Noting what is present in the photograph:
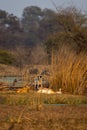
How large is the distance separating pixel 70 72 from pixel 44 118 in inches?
196

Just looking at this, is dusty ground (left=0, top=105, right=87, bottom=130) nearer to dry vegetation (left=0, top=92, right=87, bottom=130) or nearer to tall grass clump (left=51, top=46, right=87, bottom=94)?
dry vegetation (left=0, top=92, right=87, bottom=130)

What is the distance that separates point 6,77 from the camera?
16.4 m

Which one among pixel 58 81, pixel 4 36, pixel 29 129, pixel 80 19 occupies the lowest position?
pixel 29 129

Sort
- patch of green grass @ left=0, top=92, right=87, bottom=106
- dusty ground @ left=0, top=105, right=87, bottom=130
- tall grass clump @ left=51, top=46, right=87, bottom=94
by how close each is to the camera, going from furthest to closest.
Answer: tall grass clump @ left=51, top=46, right=87, bottom=94, patch of green grass @ left=0, top=92, right=87, bottom=106, dusty ground @ left=0, top=105, right=87, bottom=130

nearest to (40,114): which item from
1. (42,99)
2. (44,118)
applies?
(44,118)

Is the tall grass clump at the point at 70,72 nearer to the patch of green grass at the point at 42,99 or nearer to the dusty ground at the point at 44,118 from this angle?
the patch of green grass at the point at 42,99

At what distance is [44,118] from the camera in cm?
809

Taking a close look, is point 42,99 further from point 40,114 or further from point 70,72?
point 70,72

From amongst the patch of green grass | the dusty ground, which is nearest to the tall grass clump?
the patch of green grass

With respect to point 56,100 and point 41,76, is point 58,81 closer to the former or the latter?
point 41,76

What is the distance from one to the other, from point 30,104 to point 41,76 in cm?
373

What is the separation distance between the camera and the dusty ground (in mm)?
7281

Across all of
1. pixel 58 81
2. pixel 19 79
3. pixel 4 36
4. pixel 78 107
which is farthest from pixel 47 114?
pixel 4 36

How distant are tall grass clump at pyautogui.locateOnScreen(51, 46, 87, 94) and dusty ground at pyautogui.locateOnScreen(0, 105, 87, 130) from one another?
3281 mm
